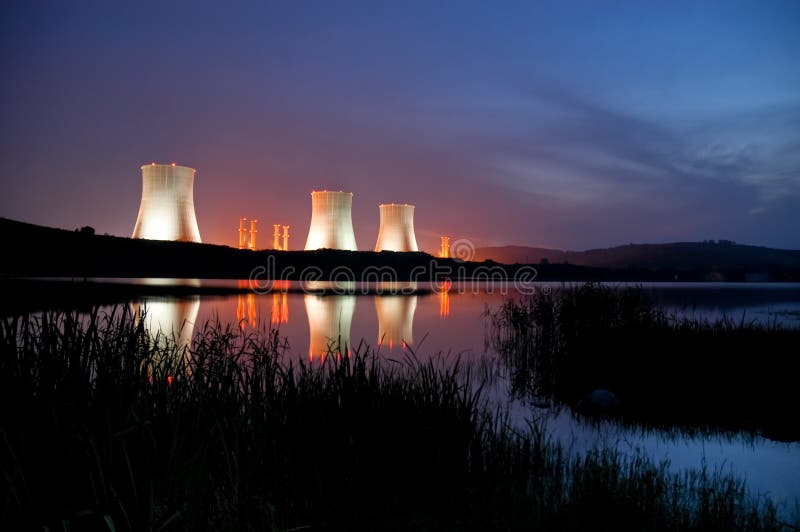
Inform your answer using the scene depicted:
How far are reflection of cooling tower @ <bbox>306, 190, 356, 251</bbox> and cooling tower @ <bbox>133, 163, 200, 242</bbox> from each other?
210 inches

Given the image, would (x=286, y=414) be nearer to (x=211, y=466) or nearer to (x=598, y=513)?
(x=211, y=466)

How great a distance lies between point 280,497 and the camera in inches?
104

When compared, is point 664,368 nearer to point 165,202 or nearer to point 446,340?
point 446,340

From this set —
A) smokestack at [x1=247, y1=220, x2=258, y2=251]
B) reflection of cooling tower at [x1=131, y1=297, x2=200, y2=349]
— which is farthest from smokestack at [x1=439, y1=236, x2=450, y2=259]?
reflection of cooling tower at [x1=131, y1=297, x2=200, y2=349]

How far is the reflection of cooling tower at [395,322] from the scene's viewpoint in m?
10.3

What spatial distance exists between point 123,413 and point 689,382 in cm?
562

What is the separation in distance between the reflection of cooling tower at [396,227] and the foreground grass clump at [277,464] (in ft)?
74.1

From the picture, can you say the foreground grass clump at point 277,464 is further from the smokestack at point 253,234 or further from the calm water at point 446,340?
the smokestack at point 253,234

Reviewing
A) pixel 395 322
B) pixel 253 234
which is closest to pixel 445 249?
pixel 253 234

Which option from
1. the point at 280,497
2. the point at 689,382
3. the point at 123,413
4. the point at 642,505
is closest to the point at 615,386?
the point at 689,382

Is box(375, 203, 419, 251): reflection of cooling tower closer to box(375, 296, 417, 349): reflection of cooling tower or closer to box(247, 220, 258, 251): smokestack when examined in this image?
box(375, 296, 417, 349): reflection of cooling tower

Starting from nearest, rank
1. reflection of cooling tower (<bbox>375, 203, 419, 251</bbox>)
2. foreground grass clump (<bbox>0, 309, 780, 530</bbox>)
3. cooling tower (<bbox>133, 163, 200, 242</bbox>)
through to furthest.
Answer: foreground grass clump (<bbox>0, 309, 780, 530</bbox>) < cooling tower (<bbox>133, 163, 200, 242</bbox>) < reflection of cooling tower (<bbox>375, 203, 419, 251</bbox>)

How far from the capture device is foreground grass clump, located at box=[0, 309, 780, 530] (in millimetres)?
2088

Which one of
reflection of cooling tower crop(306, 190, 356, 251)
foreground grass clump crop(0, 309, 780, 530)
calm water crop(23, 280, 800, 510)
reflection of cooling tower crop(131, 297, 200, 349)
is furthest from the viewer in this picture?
reflection of cooling tower crop(306, 190, 356, 251)
